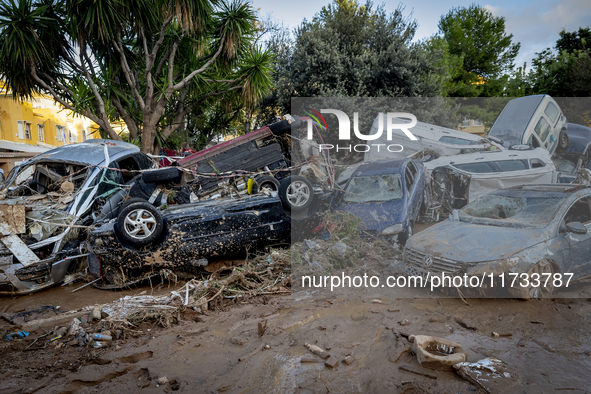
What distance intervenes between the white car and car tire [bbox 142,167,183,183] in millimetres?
4431

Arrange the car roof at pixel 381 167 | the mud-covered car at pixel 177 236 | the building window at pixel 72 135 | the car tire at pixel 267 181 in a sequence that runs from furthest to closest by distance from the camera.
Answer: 1. the building window at pixel 72 135
2. the car tire at pixel 267 181
3. the car roof at pixel 381 167
4. the mud-covered car at pixel 177 236

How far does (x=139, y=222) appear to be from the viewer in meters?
4.55

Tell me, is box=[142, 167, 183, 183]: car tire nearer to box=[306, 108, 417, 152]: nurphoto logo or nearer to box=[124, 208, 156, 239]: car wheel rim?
box=[124, 208, 156, 239]: car wheel rim

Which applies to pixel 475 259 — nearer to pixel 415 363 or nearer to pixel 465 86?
pixel 415 363

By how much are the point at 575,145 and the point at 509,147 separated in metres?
0.67

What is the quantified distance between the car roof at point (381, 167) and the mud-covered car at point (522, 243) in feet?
3.71

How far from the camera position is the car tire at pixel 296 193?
16.4 ft

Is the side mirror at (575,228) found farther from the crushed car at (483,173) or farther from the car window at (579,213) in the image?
the crushed car at (483,173)

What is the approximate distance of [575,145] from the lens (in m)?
4.26

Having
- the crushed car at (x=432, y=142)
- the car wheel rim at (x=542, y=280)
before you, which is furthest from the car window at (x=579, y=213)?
the crushed car at (x=432, y=142)

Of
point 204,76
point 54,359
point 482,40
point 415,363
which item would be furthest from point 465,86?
point 54,359

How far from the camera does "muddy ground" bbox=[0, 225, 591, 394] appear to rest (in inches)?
101

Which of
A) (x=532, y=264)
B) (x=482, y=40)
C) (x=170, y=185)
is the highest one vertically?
(x=482, y=40)

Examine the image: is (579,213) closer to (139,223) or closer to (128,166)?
(139,223)
